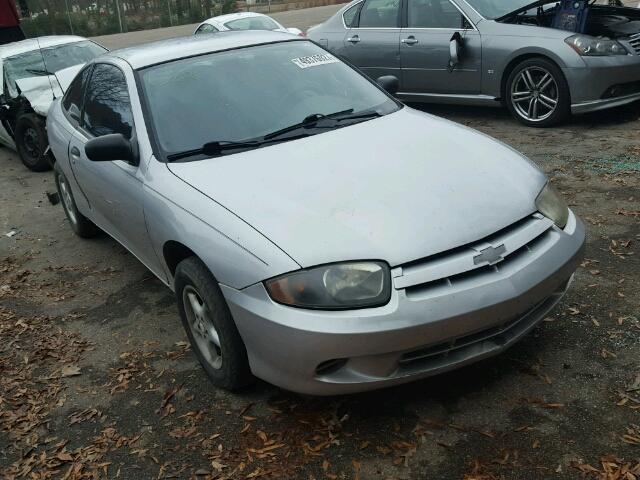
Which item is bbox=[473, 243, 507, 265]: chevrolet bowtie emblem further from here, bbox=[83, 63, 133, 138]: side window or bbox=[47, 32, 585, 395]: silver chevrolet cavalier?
bbox=[83, 63, 133, 138]: side window

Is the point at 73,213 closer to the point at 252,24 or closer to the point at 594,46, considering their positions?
the point at 594,46

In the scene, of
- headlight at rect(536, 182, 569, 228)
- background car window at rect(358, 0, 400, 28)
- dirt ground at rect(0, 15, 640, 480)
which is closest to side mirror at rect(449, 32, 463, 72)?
background car window at rect(358, 0, 400, 28)

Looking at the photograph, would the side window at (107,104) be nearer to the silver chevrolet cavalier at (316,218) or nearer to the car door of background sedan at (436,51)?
the silver chevrolet cavalier at (316,218)

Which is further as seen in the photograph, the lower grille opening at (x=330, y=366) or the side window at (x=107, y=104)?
the side window at (x=107, y=104)

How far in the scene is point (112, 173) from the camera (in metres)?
4.04

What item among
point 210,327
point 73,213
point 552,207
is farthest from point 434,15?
point 210,327

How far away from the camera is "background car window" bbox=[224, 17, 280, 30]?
12.7 metres

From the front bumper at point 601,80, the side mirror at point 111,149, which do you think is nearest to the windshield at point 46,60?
the side mirror at point 111,149

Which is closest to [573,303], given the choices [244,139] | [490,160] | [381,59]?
[490,160]

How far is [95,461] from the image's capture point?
9.73ft

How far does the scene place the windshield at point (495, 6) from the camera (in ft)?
25.4

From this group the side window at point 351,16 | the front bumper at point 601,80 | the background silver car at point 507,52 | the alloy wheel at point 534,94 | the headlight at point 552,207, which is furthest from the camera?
the side window at point 351,16

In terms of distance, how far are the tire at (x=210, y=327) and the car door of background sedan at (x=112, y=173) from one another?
1.77 feet

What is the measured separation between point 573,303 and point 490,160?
99 centimetres
